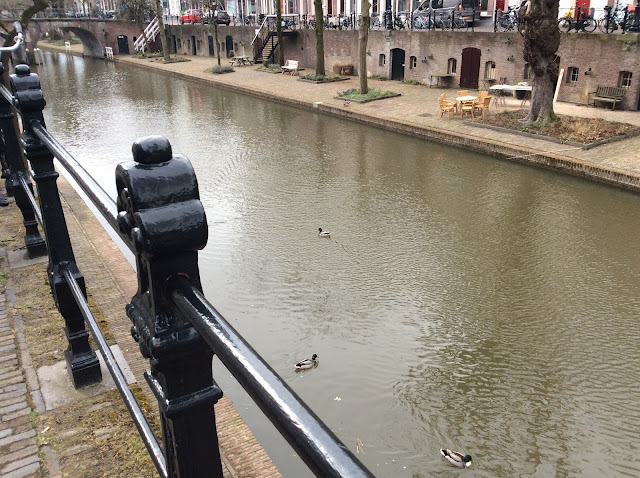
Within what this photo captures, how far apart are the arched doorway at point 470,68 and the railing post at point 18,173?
69.4 feet

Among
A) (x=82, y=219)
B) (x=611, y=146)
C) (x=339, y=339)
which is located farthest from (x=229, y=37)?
(x=339, y=339)

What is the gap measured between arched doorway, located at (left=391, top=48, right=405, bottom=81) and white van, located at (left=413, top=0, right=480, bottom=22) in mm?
1822

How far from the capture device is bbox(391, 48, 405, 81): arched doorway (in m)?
27.1

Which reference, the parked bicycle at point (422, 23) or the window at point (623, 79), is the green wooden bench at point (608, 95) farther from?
the parked bicycle at point (422, 23)

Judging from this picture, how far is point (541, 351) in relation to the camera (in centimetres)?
708

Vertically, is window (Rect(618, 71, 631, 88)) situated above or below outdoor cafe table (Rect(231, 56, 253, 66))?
below

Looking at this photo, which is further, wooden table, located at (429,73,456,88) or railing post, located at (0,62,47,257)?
wooden table, located at (429,73,456,88)

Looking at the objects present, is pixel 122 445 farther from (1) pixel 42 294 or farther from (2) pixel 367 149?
(2) pixel 367 149

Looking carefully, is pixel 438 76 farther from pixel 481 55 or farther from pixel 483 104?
pixel 483 104

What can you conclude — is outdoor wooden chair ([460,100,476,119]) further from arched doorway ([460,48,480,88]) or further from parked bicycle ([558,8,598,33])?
arched doorway ([460,48,480,88])

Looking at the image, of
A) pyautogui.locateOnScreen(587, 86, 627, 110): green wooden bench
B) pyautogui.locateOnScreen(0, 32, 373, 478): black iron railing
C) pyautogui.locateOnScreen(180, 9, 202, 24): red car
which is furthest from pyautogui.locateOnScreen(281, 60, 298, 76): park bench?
pyautogui.locateOnScreen(0, 32, 373, 478): black iron railing

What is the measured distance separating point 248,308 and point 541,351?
395cm

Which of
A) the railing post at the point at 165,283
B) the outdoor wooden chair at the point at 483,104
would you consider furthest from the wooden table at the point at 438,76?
the railing post at the point at 165,283

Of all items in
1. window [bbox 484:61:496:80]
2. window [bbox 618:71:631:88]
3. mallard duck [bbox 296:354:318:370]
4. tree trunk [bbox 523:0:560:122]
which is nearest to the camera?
mallard duck [bbox 296:354:318:370]
